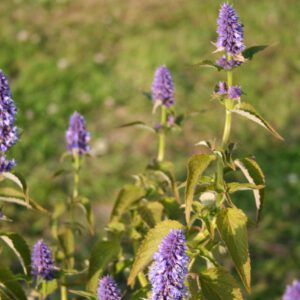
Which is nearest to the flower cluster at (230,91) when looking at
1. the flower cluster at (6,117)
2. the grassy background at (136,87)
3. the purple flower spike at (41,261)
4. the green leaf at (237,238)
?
the green leaf at (237,238)

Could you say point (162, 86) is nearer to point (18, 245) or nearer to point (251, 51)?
point (251, 51)

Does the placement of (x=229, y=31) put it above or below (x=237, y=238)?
above

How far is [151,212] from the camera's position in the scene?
99.8 inches

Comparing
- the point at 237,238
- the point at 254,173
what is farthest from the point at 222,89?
the point at 237,238

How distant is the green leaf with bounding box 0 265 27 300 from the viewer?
2232 millimetres

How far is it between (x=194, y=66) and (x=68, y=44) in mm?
5497

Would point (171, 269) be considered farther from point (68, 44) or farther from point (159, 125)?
point (68, 44)

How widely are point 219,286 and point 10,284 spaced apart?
793 millimetres

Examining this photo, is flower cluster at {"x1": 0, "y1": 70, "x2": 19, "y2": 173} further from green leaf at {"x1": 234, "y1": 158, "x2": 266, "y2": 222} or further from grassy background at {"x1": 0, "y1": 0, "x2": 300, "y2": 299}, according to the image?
grassy background at {"x1": 0, "y1": 0, "x2": 300, "y2": 299}

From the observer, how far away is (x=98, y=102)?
20.7 ft

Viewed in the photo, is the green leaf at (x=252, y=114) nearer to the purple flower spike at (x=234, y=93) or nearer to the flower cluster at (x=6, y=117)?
the purple flower spike at (x=234, y=93)

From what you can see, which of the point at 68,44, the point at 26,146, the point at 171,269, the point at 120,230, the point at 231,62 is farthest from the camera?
the point at 68,44

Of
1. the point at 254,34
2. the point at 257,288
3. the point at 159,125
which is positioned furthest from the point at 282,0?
the point at 159,125

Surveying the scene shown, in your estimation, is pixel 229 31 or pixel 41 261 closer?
pixel 229 31
